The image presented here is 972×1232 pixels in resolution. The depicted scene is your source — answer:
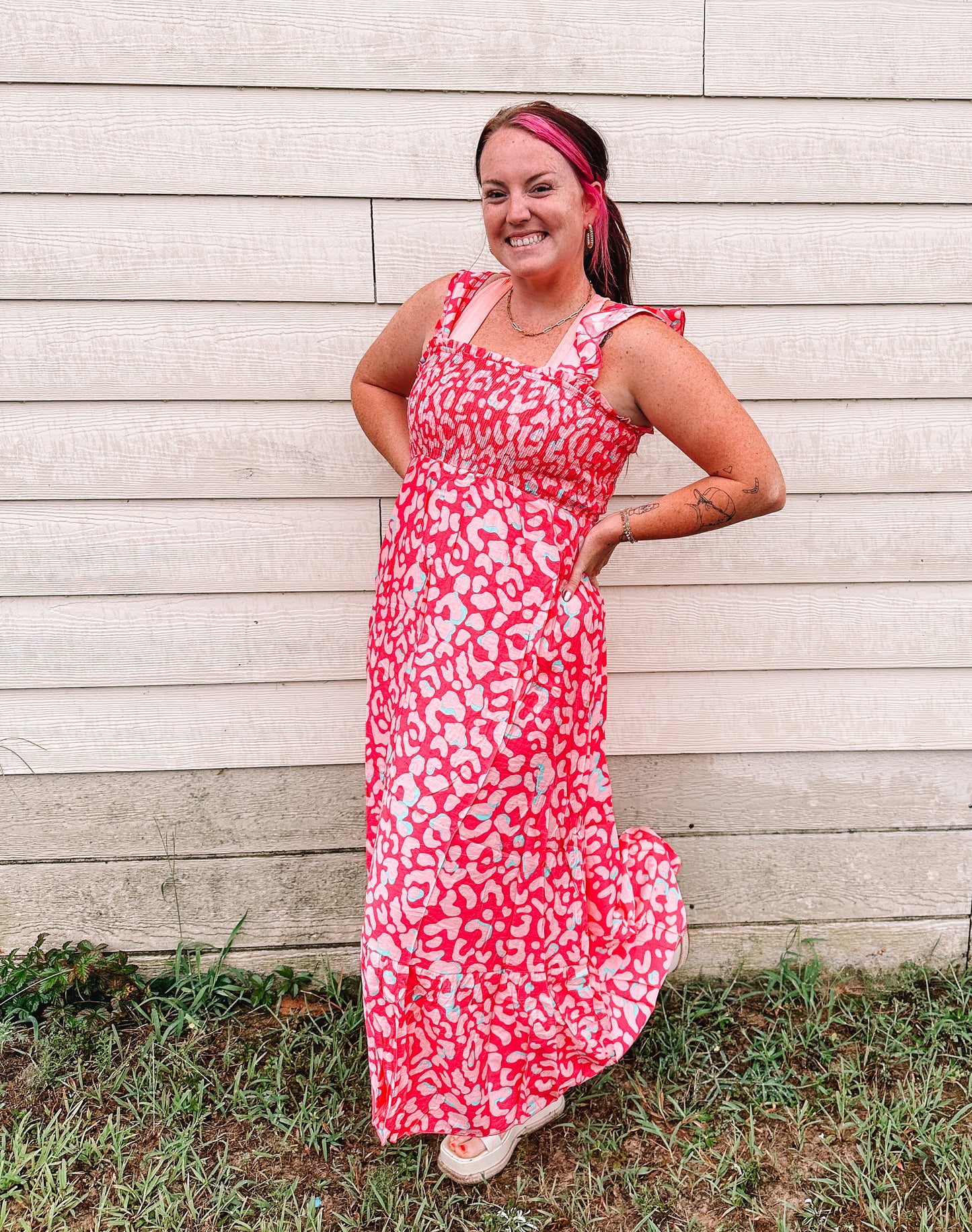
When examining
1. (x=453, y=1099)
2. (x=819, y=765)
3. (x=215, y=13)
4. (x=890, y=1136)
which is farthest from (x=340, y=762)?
(x=215, y=13)

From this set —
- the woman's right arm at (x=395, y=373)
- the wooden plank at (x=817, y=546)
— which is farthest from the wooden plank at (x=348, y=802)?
the woman's right arm at (x=395, y=373)

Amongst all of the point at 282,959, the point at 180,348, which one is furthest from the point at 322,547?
the point at 282,959

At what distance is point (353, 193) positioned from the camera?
2.23m

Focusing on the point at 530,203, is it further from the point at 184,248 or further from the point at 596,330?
the point at 184,248

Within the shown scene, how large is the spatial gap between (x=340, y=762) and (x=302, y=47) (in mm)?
1755

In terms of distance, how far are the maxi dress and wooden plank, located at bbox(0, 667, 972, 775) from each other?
0.46 metres

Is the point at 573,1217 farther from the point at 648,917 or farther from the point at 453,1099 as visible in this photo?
the point at 648,917

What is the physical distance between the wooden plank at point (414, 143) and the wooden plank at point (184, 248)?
0.04 metres

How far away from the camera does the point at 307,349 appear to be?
231 cm

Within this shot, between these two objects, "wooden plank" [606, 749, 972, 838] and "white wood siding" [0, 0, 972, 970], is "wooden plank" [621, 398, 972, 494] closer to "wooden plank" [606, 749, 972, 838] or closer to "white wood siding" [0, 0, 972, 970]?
"white wood siding" [0, 0, 972, 970]

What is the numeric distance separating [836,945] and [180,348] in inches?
95.9

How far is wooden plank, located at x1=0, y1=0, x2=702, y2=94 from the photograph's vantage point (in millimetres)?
2133

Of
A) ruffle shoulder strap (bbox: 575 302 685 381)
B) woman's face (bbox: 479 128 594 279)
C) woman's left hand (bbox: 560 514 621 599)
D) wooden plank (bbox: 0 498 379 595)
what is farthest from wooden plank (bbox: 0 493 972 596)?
woman's face (bbox: 479 128 594 279)

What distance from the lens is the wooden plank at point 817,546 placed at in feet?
8.10
